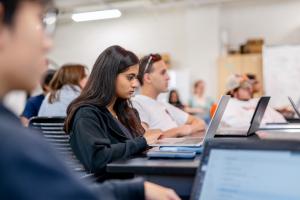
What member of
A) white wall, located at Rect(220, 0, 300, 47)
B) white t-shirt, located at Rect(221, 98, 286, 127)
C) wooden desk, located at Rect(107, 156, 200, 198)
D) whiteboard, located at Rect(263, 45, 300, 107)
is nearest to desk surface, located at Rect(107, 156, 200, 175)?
wooden desk, located at Rect(107, 156, 200, 198)

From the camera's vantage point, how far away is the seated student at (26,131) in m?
0.44

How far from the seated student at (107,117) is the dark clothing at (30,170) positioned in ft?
2.59

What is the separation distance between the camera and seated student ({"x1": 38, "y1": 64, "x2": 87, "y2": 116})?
2.76m

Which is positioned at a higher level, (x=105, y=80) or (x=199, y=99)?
(x=105, y=80)

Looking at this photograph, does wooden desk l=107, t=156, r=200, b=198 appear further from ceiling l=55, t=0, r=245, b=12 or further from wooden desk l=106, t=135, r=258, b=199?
ceiling l=55, t=0, r=245, b=12

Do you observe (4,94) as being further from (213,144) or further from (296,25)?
(296,25)

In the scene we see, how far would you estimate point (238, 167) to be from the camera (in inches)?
29.2

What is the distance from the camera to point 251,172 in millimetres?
730

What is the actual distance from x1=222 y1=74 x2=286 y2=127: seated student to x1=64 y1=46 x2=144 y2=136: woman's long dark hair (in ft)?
3.35

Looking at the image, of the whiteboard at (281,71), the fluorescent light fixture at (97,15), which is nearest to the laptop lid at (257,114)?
the whiteboard at (281,71)

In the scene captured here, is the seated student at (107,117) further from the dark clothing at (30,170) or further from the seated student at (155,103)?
the dark clothing at (30,170)

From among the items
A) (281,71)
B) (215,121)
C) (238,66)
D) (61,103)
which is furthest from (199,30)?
(215,121)

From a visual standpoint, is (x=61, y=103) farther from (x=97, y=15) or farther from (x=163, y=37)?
(x=163, y=37)

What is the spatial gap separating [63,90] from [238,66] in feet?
13.8
